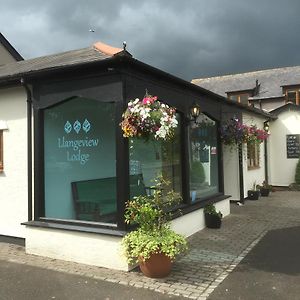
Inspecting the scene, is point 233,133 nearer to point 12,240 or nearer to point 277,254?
point 277,254

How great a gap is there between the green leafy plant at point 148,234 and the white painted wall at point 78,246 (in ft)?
1.00

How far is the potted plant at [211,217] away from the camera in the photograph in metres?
8.47

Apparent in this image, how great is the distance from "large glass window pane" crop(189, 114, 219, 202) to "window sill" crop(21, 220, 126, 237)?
284 cm

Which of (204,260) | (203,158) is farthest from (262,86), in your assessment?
(204,260)

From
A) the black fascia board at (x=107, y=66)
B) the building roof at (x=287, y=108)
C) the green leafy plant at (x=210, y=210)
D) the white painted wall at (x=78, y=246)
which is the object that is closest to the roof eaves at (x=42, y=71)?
the black fascia board at (x=107, y=66)

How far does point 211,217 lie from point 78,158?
3.36 m

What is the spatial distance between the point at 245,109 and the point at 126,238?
8492 millimetres

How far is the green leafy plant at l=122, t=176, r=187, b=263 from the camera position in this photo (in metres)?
5.23

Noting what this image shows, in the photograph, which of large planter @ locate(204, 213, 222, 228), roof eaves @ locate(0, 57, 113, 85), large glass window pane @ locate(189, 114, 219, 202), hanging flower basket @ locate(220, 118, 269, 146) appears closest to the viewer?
roof eaves @ locate(0, 57, 113, 85)

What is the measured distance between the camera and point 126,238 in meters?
5.49

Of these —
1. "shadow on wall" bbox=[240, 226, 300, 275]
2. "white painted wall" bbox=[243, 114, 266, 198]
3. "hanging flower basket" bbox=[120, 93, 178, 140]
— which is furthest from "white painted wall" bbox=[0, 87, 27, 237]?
"white painted wall" bbox=[243, 114, 266, 198]

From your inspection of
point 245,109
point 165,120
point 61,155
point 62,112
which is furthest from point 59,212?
point 245,109

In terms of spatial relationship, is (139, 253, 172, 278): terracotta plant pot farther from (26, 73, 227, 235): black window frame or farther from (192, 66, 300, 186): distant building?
(192, 66, 300, 186): distant building

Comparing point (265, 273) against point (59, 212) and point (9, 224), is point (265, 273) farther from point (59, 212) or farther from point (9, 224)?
point (9, 224)
